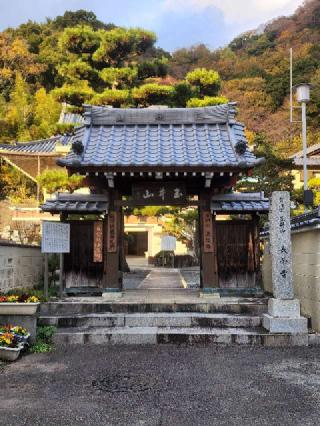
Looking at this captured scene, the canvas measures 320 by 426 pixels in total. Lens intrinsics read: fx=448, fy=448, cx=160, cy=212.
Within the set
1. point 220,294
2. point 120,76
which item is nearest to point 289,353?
point 220,294

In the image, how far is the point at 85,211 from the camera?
11.6 meters

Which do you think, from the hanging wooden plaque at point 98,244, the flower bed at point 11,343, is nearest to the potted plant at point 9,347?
the flower bed at point 11,343

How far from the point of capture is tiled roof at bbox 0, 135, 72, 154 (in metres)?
25.0

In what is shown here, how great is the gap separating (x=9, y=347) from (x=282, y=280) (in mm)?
5099

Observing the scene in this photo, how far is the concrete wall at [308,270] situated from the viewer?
8.57 meters

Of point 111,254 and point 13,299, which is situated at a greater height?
point 111,254

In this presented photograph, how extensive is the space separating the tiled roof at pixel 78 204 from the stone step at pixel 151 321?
3167 mm

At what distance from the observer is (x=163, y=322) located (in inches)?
355

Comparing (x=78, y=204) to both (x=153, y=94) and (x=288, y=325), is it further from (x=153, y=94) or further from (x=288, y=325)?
Answer: (x=153, y=94)

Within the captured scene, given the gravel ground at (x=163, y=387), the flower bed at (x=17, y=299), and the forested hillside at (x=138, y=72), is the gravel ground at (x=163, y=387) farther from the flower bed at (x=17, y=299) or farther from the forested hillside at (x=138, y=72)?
the forested hillside at (x=138, y=72)

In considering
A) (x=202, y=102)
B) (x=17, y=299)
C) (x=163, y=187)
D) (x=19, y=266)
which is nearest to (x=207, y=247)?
(x=163, y=187)

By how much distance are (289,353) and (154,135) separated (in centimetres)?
662

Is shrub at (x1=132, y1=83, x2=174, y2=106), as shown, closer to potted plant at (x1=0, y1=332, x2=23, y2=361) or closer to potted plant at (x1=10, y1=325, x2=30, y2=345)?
potted plant at (x1=10, y1=325, x2=30, y2=345)

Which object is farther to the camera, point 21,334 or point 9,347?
point 21,334
